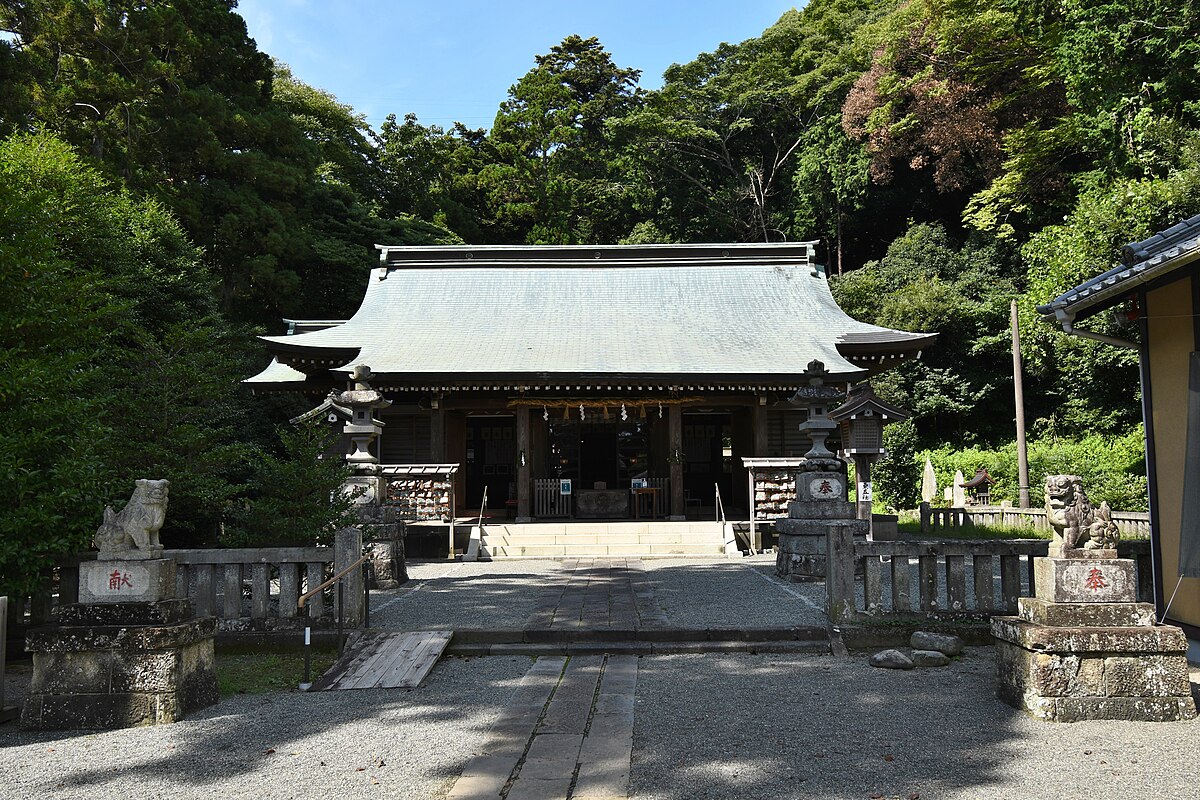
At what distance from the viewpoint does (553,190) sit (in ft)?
108

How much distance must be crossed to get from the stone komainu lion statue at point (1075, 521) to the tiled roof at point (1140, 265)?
1886mm

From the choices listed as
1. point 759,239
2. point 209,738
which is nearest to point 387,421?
point 209,738

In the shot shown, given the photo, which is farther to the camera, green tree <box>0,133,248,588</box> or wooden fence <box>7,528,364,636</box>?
wooden fence <box>7,528,364,636</box>

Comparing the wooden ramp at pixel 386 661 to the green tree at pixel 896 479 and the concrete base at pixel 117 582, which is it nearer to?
the concrete base at pixel 117 582

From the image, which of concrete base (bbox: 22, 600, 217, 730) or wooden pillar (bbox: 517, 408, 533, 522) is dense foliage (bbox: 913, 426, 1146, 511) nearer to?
wooden pillar (bbox: 517, 408, 533, 522)

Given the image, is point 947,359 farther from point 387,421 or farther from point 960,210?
point 387,421

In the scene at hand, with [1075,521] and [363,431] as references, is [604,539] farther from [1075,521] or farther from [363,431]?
[1075,521]

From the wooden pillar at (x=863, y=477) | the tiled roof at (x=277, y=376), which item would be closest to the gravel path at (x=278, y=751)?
the wooden pillar at (x=863, y=477)

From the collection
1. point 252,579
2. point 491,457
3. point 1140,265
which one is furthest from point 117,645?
point 491,457

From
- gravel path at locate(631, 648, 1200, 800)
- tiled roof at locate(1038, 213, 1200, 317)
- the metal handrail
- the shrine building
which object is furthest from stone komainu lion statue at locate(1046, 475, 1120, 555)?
the shrine building

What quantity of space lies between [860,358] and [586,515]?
6.55 meters

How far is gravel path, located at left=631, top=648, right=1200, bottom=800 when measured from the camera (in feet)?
11.3

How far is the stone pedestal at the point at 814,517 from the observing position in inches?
380

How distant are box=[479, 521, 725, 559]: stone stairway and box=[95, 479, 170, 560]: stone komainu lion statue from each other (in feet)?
27.8
